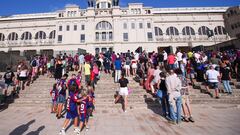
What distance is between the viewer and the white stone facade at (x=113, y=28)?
132ft

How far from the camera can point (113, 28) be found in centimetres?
4088

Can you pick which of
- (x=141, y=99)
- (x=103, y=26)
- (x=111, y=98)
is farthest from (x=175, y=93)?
(x=103, y=26)

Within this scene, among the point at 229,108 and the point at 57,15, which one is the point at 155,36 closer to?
the point at 57,15

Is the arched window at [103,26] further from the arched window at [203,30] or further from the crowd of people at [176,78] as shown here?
the crowd of people at [176,78]

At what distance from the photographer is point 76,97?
16.7ft

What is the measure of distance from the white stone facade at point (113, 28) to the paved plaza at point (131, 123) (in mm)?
33135

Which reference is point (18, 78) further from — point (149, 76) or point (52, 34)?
point (52, 34)

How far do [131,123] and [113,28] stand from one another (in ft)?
122

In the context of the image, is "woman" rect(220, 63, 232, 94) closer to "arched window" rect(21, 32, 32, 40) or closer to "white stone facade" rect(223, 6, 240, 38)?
A: "white stone facade" rect(223, 6, 240, 38)

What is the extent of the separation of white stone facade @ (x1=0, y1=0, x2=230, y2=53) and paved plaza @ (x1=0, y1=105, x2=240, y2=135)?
33.1m

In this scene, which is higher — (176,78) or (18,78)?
(18,78)

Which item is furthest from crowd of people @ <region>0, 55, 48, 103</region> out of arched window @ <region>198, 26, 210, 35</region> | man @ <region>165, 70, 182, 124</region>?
arched window @ <region>198, 26, 210, 35</region>

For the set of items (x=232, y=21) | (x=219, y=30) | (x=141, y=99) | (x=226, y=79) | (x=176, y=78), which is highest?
(x=232, y=21)

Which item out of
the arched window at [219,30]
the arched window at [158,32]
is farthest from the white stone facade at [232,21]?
the arched window at [158,32]
